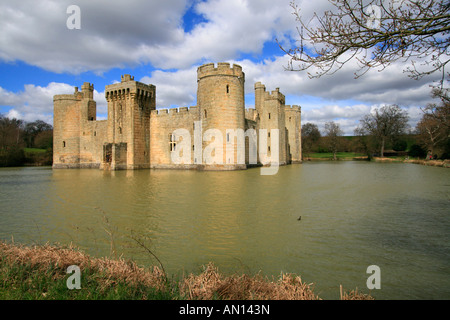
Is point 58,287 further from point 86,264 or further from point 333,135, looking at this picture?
point 333,135

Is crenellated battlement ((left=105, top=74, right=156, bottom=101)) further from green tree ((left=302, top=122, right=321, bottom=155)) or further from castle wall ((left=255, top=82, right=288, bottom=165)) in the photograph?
green tree ((left=302, top=122, right=321, bottom=155))

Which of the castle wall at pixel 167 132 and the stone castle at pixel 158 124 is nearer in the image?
the stone castle at pixel 158 124

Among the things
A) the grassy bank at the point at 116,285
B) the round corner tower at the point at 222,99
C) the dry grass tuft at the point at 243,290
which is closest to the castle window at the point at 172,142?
the round corner tower at the point at 222,99

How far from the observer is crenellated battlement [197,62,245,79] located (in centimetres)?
2383

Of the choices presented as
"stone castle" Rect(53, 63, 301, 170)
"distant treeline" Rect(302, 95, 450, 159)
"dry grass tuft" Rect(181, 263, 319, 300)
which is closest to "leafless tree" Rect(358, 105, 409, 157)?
"distant treeline" Rect(302, 95, 450, 159)

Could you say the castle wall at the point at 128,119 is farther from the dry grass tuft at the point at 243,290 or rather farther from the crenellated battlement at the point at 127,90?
the dry grass tuft at the point at 243,290

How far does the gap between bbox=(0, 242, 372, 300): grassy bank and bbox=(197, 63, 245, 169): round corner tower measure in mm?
20269

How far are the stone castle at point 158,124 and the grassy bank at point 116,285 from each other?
66.2 ft

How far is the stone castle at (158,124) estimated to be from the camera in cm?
2389

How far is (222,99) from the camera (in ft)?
77.7

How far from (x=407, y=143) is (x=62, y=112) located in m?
63.5

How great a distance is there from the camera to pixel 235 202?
9.32 metres
